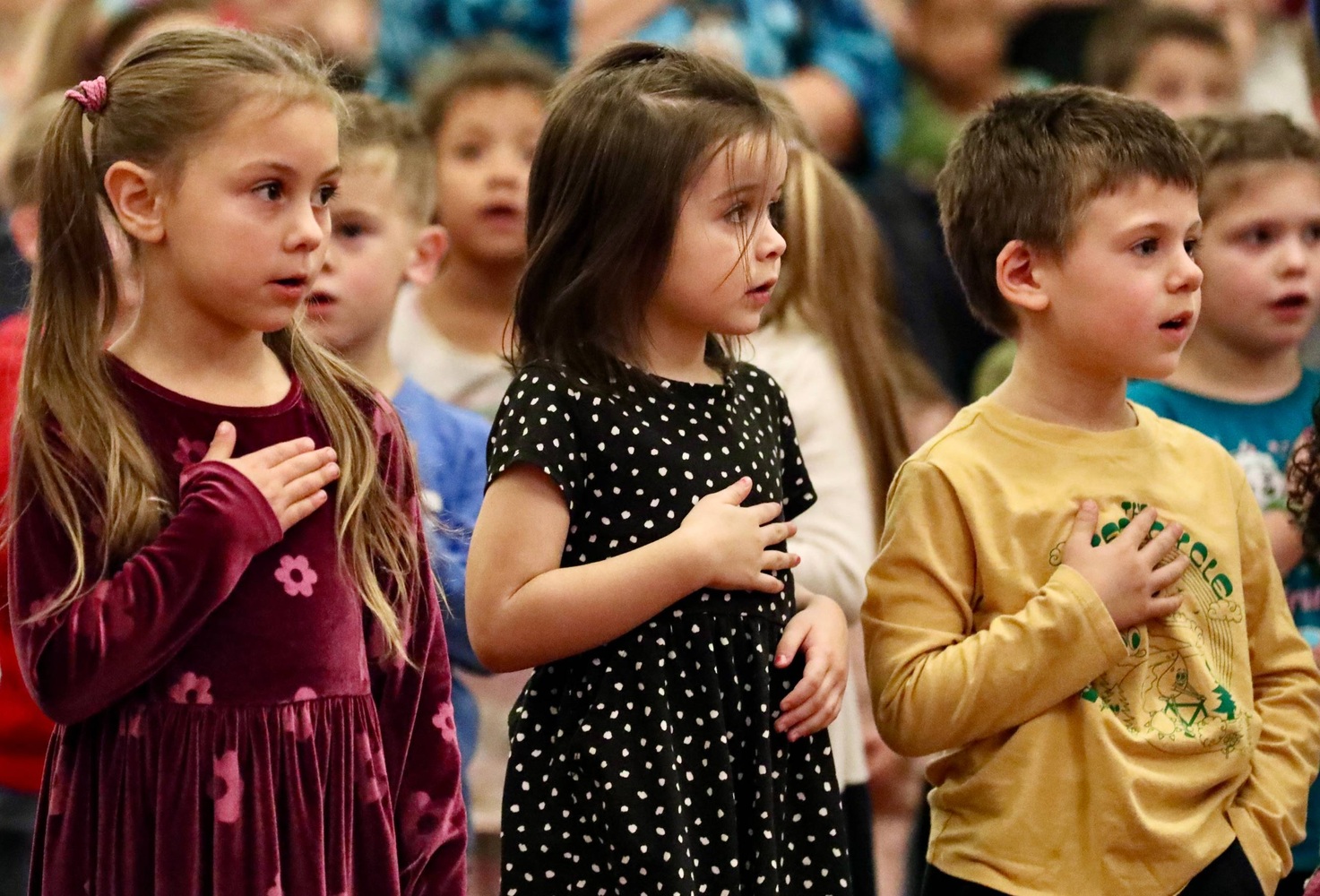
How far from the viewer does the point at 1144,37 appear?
→ 4.67m

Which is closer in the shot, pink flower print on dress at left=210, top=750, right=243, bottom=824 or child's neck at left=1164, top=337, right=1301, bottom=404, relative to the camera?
pink flower print on dress at left=210, top=750, right=243, bottom=824

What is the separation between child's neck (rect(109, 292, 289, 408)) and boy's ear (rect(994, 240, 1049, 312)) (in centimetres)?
102

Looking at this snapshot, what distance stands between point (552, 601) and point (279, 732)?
35cm

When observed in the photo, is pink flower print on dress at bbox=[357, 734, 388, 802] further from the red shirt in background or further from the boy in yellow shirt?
the red shirt in background

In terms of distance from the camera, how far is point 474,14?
4.23 m

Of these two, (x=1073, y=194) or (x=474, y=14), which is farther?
(x=474, y=14)

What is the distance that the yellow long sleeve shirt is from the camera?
2.18 metres

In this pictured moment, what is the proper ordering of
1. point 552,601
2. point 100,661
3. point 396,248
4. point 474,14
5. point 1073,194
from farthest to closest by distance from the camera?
point 474,14, point 396,248, point 1073,194, point 552,601, point 100,661

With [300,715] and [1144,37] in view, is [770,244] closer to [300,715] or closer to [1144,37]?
[300,715]

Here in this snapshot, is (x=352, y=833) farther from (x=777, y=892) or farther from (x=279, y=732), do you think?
(x=777, y=892)

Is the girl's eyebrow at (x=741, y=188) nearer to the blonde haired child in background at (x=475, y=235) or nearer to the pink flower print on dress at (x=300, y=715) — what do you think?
the pink flower print on dress at (x=300, y=715)

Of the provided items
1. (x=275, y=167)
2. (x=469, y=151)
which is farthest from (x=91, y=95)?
(x=469, y=151)

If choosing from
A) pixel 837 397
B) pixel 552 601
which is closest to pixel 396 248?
pixel 837 397

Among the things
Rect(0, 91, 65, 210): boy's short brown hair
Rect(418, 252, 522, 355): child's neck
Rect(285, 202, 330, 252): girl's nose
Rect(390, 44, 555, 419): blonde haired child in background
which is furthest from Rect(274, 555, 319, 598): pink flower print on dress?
Rect(418, 252, 522, 355): child's neck
